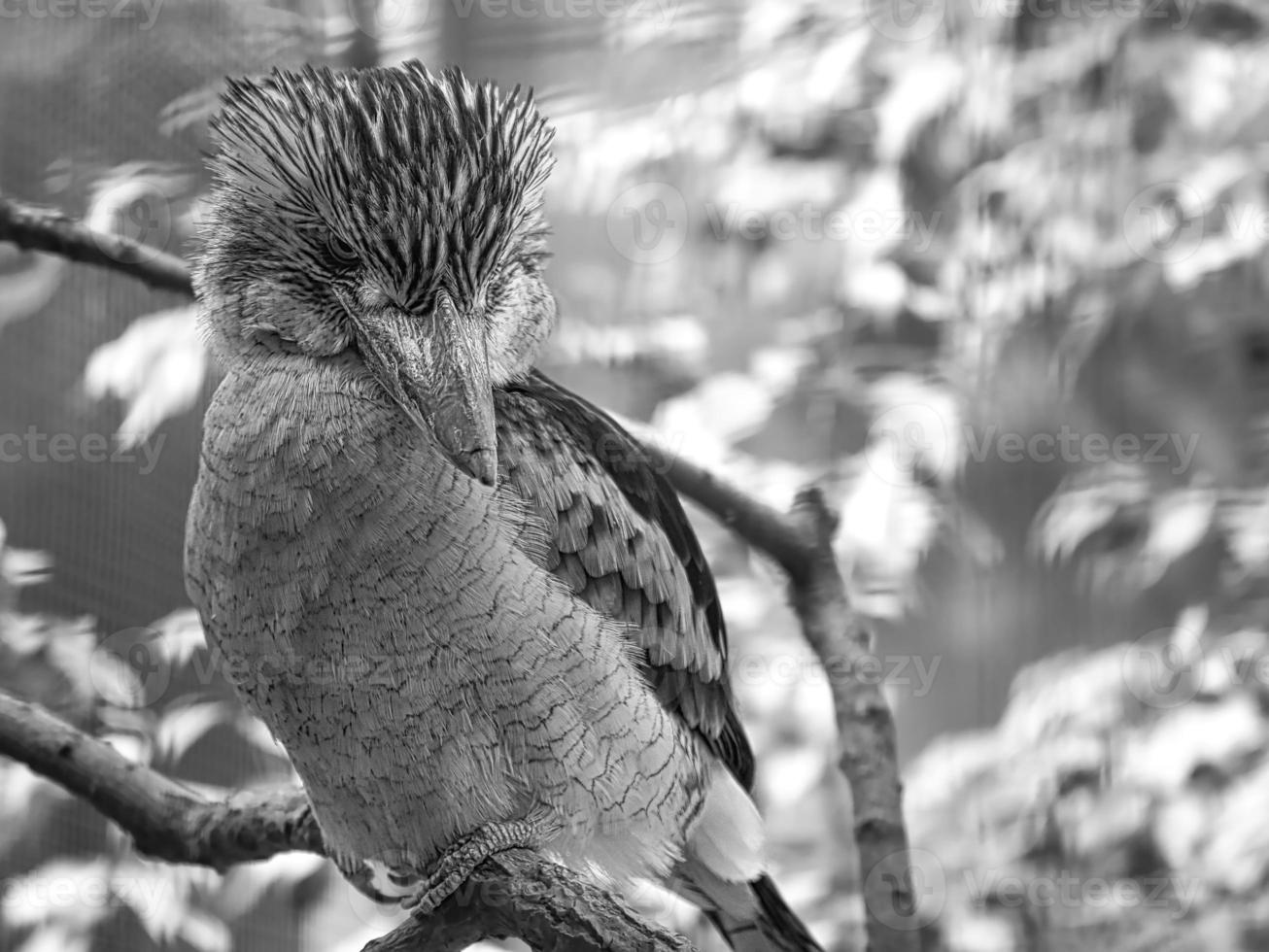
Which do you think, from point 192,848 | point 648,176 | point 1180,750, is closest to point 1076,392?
point 1180,750

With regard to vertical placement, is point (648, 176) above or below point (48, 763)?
above

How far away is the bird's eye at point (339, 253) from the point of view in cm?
95

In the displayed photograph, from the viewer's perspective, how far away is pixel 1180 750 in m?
1.60

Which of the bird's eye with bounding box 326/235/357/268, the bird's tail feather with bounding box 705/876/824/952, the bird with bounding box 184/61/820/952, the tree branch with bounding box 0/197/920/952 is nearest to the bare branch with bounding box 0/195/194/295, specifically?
the tree branch with bounding box 0/197/920/952

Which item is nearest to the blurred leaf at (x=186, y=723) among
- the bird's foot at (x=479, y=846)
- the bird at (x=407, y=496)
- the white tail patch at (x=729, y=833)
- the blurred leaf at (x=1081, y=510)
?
the bird at (x=407, y=496)

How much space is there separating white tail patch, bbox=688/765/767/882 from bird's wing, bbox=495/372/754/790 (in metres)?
0.03

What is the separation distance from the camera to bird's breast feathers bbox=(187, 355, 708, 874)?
0.97m

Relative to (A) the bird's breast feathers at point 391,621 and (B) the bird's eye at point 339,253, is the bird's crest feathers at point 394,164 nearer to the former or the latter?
(B) the bird's eye at point 339,253

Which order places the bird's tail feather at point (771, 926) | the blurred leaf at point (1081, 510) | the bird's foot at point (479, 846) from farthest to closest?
the blurred leaf at point (1081, 510) → the bird's tail feather at point (771, 926) → the bird's foot at point (479, 846)

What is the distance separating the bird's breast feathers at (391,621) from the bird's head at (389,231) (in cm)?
6

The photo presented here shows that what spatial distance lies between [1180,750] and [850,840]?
1.50 ft

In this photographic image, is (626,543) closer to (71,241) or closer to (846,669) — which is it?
(846,669)

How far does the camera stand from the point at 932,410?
165 cm

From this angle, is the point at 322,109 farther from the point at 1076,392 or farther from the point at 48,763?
the point at 1076,392
